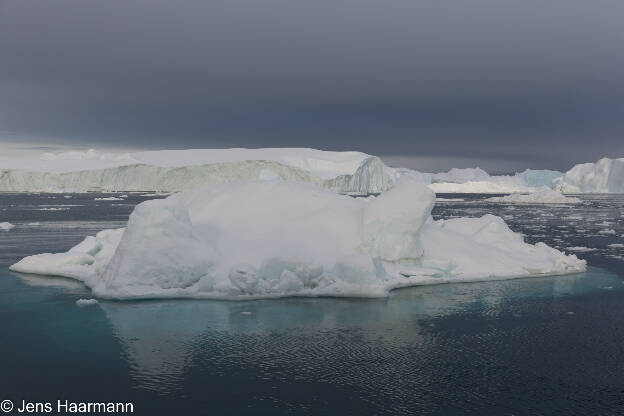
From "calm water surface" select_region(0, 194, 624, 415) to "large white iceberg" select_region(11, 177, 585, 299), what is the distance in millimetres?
1050

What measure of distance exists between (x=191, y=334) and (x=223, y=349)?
1.78 m

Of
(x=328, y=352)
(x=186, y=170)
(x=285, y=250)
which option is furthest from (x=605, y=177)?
(x=328, y=352)

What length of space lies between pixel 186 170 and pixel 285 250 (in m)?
98.0

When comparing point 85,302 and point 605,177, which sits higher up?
point 605,177

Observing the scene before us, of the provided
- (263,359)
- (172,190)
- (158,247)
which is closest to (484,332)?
(263,359)

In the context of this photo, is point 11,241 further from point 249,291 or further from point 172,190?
point 172,190

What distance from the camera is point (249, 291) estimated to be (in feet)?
71.0

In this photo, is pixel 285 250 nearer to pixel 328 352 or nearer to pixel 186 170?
pixel 328 352

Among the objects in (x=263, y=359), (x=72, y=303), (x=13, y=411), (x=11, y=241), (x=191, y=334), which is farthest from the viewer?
(x=11, y=241)

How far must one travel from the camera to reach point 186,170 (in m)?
118

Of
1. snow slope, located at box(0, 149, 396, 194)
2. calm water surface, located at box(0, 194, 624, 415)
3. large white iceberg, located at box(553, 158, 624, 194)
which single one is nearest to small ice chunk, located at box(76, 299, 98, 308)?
calm water surface, located at box(0, 194, 624, 415)

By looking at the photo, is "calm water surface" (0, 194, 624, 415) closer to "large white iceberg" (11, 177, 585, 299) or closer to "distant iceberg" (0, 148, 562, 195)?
"large white iceberg" (11, 177, 585, 299)

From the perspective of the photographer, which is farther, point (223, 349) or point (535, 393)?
point (223, 349)

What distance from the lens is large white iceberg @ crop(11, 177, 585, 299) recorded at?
2177 centimetres
